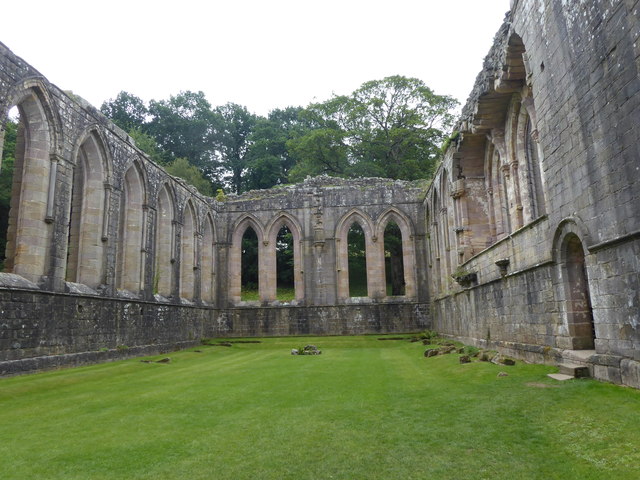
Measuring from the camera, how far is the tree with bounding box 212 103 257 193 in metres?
43.4

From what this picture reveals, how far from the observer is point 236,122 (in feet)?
152

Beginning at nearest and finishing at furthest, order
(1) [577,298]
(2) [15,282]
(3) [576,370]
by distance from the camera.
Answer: (3) [576,370]
(1) [577,298]
(2) [15,282]

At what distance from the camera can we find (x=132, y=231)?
16250 millimetres

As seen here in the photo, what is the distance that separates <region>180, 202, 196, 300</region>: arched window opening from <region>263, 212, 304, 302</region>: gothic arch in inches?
150

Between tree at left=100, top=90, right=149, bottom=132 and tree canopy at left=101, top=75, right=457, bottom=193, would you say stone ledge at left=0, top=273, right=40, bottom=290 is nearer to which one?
tree canopy at left=101, top=75, right=457, bottom=193

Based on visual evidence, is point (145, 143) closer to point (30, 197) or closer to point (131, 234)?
point (131, 234)

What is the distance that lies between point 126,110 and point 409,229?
101 ft

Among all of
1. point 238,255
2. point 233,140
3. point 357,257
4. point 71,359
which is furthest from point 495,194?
point 233,140

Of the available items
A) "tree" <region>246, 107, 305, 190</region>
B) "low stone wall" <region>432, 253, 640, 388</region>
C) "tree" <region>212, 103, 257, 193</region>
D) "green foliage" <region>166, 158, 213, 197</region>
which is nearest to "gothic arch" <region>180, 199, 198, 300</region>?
"low stone wall" <region>432, 253, 640, 388</region>

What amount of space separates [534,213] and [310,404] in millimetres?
7728

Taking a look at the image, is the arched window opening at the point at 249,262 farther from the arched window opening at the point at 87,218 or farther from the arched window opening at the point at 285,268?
the arched window opening at the point at 87,218

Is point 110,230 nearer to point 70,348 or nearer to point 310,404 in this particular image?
point 70,348

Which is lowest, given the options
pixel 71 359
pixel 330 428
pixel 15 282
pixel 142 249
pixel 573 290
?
pixel 330 428

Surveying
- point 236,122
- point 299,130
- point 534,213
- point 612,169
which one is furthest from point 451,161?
point 236,122
